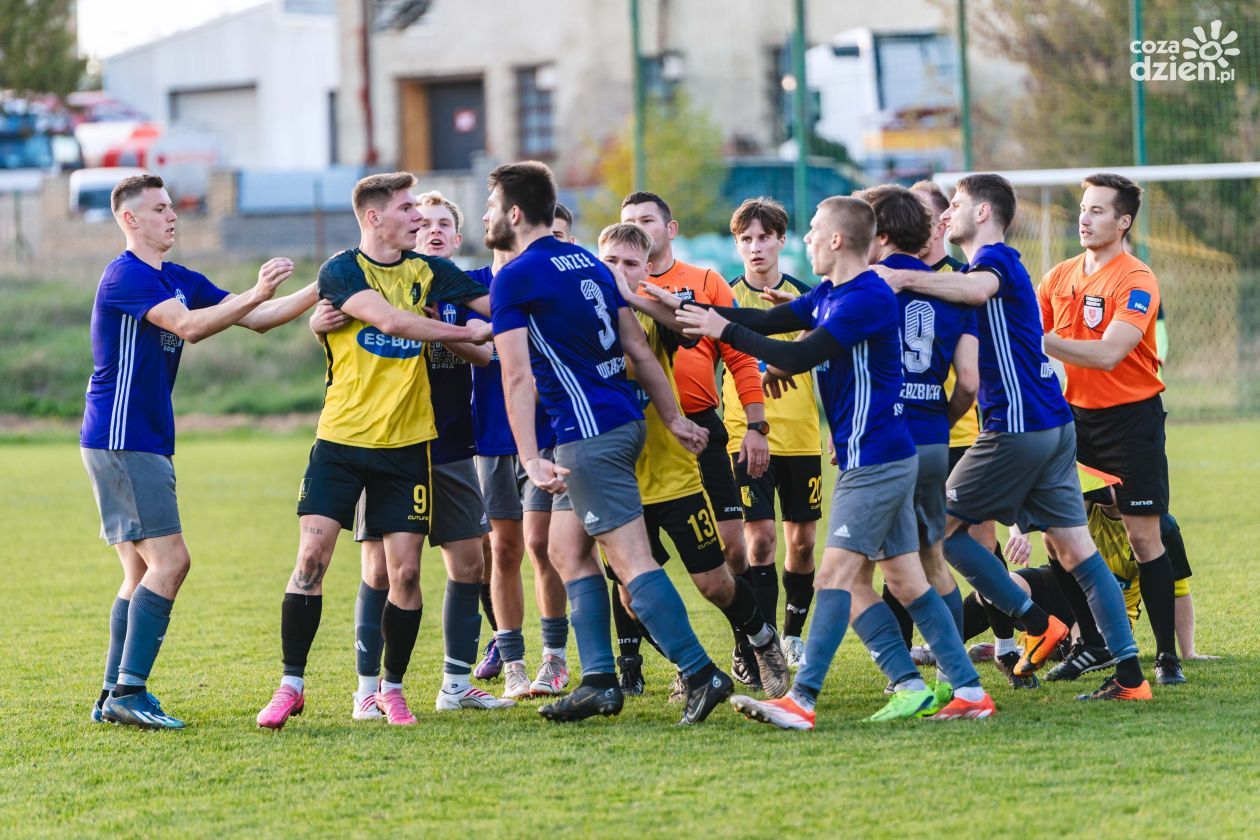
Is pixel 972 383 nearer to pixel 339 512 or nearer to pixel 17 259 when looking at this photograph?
pixel 339 512

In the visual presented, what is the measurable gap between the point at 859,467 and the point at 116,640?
3.08 m

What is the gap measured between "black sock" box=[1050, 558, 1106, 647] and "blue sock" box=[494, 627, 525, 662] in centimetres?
240

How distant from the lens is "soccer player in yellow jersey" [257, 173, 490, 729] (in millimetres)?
5730

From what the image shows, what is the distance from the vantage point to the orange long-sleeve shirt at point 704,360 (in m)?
6.48

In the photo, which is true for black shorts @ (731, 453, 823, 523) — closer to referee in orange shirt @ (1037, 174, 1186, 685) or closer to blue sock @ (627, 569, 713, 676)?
referee in orange shirt @ (1037, 174, 1186, 685)

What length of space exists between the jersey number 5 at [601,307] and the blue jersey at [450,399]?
2.74ft

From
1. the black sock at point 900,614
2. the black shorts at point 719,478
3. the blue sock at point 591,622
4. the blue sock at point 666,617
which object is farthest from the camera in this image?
the black shorts at point 719,478

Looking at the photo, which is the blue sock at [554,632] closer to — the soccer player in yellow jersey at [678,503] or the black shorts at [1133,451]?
the soccer player in yellow jersey at [678,503]

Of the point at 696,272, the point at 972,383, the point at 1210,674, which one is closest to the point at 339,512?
the point at 696,272

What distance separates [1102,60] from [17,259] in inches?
833

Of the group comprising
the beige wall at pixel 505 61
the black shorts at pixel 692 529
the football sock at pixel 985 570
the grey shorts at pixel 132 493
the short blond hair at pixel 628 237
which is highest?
the beige wall at pixel 505 61

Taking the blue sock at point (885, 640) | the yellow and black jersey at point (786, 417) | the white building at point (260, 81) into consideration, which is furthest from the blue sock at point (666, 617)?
the white building at point (260, 81)

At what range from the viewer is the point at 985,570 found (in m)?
5.98

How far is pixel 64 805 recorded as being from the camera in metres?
4.74
